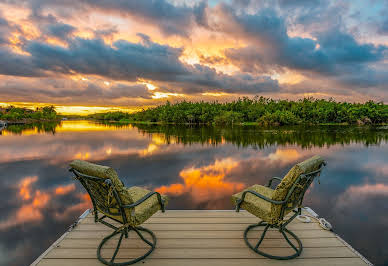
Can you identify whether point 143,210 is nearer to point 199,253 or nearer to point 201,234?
point 199,253

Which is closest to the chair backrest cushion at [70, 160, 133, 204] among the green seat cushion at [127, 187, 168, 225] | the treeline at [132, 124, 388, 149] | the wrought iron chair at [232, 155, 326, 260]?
the green seat cushion at [127, 187, 168, 225]

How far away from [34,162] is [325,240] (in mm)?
16621

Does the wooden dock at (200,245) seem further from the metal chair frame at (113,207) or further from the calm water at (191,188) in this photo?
the calm water at (191,188)

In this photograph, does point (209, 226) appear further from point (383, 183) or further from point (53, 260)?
point (383, 183)

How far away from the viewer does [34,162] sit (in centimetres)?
1359

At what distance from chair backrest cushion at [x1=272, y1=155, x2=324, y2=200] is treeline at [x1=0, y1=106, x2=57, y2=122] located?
120213mm

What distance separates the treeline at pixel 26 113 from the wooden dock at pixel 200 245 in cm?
11793

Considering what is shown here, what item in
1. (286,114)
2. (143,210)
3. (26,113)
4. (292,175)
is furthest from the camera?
(26,113)

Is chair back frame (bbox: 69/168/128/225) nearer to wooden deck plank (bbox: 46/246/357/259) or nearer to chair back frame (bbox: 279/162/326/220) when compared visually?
wooden deck plank (bbox: 46/246/357/259)

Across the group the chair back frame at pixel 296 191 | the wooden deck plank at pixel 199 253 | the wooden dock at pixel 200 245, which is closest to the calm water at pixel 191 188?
the wooden dock at pixel 200 245

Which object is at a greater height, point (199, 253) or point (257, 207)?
point (257, 207)

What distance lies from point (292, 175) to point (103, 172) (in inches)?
92.1

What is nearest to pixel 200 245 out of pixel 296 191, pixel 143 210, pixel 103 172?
pixel 143 210

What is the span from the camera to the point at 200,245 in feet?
9.86
